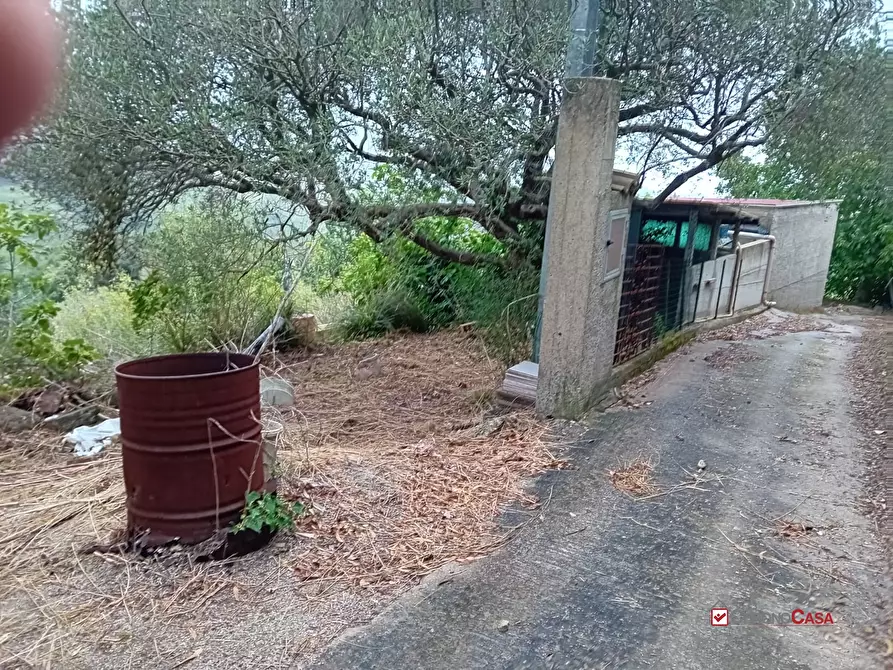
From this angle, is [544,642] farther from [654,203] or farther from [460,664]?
[654,203]

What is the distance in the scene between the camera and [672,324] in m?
8.17

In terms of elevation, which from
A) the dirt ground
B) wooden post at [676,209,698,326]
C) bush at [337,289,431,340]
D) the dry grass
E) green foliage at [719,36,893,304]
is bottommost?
the dirt ground

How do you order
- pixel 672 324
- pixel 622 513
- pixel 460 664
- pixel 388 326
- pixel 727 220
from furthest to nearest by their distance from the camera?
pixel 727 220, pixel 388 326, pixel 672 324, pixel 622 513, pixel 460 664

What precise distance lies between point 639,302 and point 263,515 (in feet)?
15.0

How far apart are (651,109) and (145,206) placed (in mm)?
5211

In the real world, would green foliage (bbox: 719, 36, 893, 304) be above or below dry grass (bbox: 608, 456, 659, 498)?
above

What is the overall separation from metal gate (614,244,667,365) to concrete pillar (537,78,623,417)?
0.78 metres

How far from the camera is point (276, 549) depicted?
3.30 meters

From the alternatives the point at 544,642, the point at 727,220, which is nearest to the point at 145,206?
the point at 544,642

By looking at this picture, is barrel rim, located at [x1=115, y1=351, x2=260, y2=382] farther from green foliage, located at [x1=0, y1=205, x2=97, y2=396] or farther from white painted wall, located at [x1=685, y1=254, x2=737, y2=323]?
white painted wall, located at [x1=685, y1=254, x2=737, y2=323]

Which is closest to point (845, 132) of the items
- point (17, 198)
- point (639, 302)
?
point (639, 302)

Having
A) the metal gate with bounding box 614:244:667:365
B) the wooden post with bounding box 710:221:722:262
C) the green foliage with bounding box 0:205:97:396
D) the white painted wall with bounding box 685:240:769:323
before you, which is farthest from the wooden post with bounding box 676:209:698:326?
the green foliage with bounding box 0:205:97:396

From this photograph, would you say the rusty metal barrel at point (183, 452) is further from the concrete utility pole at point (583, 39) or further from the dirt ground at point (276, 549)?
the concrete utility pole at point (583, 39)

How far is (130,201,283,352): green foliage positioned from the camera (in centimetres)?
639
